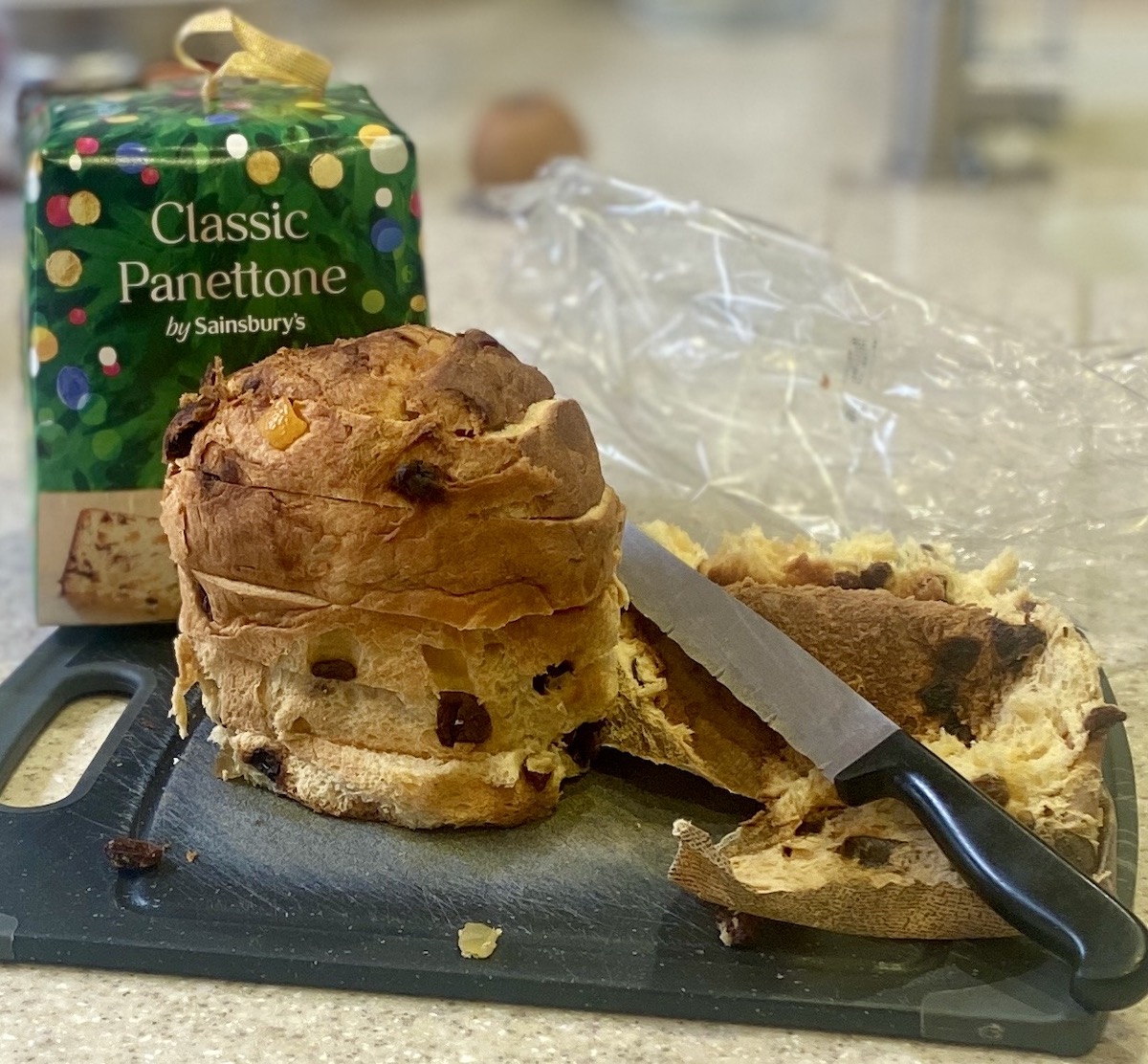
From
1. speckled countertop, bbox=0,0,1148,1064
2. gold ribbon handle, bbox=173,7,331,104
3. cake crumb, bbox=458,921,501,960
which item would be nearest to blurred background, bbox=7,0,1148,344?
speckled countertop, bbox=0,0,1148,1064

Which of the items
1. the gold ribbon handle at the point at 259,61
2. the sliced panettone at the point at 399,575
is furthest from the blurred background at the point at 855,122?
the sliced panettone at the point at 399,575

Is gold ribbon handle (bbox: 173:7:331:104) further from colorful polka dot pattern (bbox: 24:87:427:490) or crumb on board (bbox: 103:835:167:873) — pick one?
crumb on board (bbox: 103:835:167:873)

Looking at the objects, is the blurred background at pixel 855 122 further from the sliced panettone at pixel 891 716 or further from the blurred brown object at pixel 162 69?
the sliced panettone at pixel 891 716

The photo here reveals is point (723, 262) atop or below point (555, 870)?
atop

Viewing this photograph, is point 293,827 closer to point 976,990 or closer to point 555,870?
point 555,870

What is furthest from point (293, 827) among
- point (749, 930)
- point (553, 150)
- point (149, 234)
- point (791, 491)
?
point (553, 150)

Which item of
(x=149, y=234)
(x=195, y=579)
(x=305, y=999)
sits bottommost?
(x=305, y=999)

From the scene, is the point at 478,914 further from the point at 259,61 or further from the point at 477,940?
the point at 259,61
